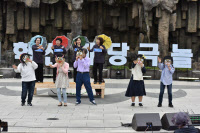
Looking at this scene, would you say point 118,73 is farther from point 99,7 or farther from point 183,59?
point 99,7

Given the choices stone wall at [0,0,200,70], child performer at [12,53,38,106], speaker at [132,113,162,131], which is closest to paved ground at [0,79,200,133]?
speaker at [132,113,162,131]

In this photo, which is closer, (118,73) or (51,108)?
(51,108)

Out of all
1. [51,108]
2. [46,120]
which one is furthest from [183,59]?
[46,120]

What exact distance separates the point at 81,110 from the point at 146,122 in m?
2.99

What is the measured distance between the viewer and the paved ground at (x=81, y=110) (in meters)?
7.64

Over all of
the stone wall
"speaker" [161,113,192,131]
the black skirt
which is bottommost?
"speaker" [161,113,192,131]

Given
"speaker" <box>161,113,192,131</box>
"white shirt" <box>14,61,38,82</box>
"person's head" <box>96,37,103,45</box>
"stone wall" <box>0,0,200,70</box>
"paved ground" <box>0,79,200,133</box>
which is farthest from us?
"stone wall" <box>0,0,200,70</box>

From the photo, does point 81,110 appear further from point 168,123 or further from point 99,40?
point 168,123

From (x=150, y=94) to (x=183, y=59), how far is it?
6.71m

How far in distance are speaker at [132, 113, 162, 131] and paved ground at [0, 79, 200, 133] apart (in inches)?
13.3

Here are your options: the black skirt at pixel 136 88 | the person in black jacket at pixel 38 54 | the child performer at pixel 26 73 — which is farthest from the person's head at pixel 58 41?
the black skirt at pixel 136 88

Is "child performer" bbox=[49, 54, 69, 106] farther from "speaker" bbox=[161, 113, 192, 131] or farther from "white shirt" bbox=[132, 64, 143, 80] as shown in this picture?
"speaker" bbox=[161, 113, 192, 131]

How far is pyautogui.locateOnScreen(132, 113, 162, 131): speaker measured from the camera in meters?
7.06

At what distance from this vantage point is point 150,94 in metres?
13.1
